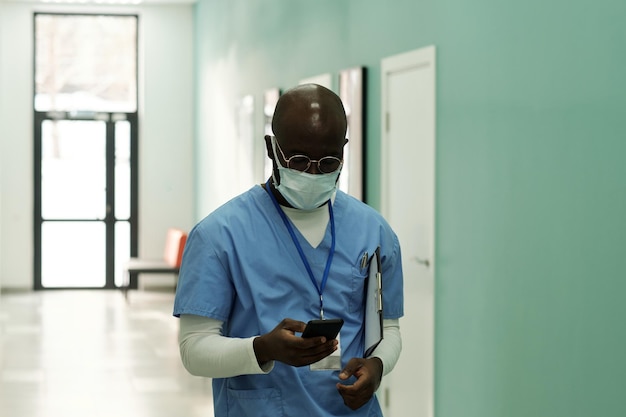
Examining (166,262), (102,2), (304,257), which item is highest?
(102,2)

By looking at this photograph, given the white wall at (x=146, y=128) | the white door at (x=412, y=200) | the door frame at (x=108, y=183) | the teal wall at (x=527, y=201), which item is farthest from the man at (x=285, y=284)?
the door frame at (x=108, y=183)

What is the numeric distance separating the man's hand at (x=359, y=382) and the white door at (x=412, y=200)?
3.63 m

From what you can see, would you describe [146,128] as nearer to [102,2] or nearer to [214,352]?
[102,2]

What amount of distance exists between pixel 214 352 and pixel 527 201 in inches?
109

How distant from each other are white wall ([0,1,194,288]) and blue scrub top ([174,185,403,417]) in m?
12.7

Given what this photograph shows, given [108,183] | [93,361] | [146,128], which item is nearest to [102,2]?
[146,128]

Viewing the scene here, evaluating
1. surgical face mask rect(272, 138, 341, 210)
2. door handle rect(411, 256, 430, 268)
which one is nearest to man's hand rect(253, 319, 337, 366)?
surgical face mask rect(272, 138, 341, 210)

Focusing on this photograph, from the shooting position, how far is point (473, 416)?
5211 mm

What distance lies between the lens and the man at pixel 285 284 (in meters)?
2.06

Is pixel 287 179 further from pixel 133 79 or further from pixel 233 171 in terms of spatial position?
pixel 133 79

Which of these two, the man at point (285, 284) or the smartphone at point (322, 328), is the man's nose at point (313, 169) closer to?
the man at point (285, 284)

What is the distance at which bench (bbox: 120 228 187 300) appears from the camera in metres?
13.1

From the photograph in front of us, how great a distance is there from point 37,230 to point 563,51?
11.5 m

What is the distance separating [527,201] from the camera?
14.9 feet
